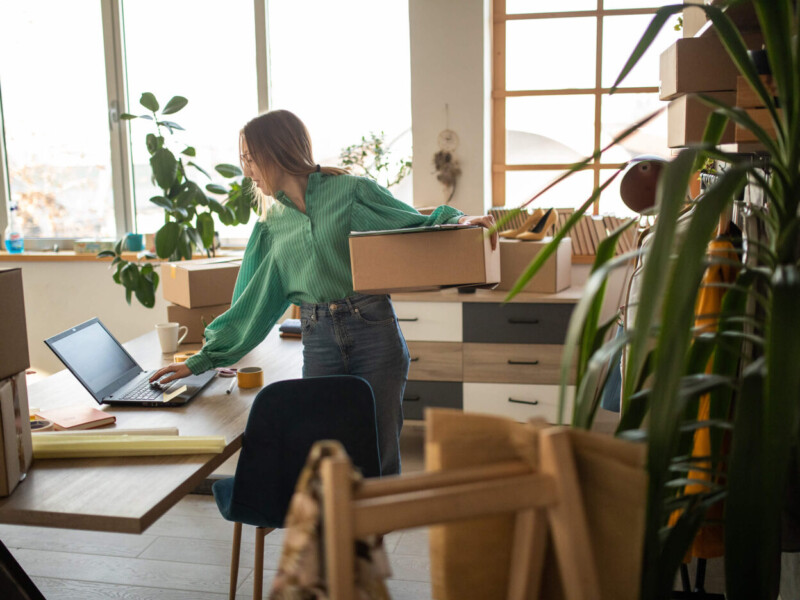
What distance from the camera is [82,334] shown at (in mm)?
2135

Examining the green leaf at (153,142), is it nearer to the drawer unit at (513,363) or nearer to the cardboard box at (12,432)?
the drawer unit at (513,363)

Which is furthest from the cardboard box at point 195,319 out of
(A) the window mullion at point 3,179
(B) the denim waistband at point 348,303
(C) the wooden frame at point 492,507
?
(A) the window mullion at point 3,179

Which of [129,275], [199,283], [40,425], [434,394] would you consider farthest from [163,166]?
[40,425]

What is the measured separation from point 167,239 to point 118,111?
1.52 meters

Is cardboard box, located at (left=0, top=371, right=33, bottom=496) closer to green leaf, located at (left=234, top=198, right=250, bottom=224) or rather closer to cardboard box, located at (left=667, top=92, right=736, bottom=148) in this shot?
cardboard box, located at (left=667, top=92, right=736, bottom=148)

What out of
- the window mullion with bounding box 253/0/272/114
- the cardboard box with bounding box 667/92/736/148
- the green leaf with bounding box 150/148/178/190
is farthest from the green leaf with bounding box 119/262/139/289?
the cardboard box with bounding box 667/92/736/148

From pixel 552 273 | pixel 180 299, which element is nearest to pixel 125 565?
pixel 180 299

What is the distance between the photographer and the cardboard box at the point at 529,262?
11.4ft

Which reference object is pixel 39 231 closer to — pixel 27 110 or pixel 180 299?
pixel 27 110

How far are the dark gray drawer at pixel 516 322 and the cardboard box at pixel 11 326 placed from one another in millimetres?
2301

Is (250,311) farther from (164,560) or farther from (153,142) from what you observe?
(153,142)

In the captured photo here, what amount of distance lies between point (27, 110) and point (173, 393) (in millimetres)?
3507

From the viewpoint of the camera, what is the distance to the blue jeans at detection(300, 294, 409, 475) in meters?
2.11

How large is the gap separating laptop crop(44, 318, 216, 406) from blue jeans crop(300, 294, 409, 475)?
1.16 ft
